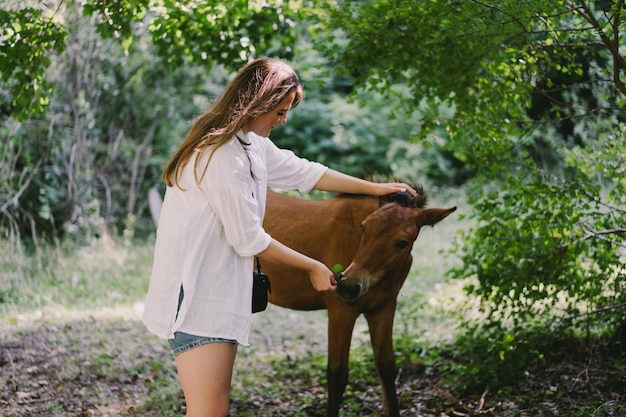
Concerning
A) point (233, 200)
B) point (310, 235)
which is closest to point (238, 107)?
point (233, 200)

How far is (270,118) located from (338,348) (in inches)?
74.4

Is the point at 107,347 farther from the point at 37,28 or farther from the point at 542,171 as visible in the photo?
the point at 542,171

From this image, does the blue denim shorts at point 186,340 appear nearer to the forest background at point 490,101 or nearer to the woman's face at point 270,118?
the woman's face at point 270,118

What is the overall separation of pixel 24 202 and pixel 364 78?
548cm

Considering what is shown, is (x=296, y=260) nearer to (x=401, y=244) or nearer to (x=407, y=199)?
(x=401, y=244)

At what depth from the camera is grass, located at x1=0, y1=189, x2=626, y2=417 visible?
4426 mm

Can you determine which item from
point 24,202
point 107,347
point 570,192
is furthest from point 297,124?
point 570,192

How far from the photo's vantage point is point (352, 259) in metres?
4.10

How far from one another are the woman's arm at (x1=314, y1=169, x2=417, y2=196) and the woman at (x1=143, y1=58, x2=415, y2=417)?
923 millimetres

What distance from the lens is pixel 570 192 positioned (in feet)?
14.1

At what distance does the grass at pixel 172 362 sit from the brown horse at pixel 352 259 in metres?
0.67

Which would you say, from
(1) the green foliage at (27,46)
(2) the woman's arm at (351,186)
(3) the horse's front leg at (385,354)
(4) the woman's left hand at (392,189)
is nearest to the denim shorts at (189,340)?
(2) the woman's arm at (351,186)

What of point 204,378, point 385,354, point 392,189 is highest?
point 392,189

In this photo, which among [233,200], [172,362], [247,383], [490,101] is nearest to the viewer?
[233,200]
